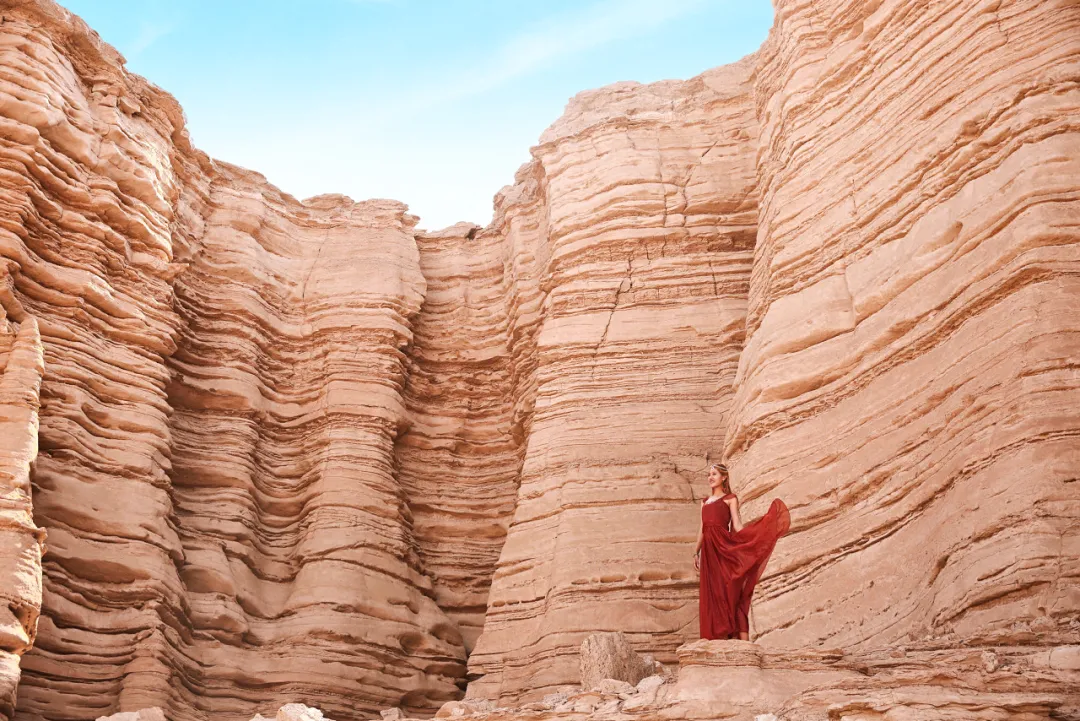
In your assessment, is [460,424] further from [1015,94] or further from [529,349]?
[1015,94]

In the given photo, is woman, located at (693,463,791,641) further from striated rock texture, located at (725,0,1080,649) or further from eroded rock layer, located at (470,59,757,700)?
eroded rock layer, located at (470,59,757,700)

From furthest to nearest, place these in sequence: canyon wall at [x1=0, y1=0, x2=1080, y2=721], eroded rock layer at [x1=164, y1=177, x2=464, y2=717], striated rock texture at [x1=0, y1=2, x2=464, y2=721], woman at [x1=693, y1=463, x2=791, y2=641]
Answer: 1. eroded rock layer at [x1=164, y1=177, x2=464, y2=717]
2. striated rock texture at [x1=0, y1=2, x2=464, y2=721]
3. canyon wall at [x1=0, y1=0, x2=1080, y2=721]
4. woman at [x1=693, y1=463, x2=791, y2=641]

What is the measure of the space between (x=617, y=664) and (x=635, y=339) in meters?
7.12

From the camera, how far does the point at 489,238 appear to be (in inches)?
963

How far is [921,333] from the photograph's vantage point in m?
11.9

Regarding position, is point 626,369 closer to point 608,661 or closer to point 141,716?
point 608,661

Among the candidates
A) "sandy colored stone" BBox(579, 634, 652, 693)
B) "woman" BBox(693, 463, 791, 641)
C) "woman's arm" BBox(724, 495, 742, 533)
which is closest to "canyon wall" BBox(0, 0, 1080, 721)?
"woman" BBox(693, 463, 791, 641)

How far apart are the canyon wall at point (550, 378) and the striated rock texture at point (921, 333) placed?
0.04 meters

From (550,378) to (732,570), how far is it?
873 cm

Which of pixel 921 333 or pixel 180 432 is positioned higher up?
pixel 180 432

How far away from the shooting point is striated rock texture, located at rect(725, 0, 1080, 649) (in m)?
9.48

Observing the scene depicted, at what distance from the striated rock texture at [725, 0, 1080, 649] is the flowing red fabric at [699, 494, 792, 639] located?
1370 millimetres

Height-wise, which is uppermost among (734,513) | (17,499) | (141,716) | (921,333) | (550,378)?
(550,378)

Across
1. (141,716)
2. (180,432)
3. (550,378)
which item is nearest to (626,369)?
(550,378)
